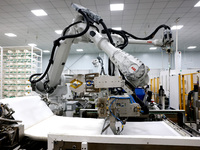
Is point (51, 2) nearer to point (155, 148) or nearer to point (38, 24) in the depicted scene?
point (38, 24)

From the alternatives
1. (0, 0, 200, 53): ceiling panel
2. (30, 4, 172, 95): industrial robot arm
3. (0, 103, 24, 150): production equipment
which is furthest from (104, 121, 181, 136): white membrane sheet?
(0, 0, 200, 53): ceiling panel

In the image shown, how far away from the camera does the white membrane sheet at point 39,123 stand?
1.75 m

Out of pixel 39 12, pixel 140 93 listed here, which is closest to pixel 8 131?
pixel 140 93

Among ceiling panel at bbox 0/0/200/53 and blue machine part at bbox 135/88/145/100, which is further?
ceiling panel at bbox 0/0/200/53

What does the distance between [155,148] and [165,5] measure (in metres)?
6.16

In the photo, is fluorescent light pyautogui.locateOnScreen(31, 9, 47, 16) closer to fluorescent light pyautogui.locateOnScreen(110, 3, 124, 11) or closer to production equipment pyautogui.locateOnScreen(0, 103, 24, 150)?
fluorescent light pyautogui.locateOnScreen(110, 3, 124, 11)

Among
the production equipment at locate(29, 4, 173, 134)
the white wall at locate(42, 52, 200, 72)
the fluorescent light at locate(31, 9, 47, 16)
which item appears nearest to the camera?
the production equipment at locate(29, 4, 173, 134)

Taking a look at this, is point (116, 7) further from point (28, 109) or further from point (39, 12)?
point (28, 109)

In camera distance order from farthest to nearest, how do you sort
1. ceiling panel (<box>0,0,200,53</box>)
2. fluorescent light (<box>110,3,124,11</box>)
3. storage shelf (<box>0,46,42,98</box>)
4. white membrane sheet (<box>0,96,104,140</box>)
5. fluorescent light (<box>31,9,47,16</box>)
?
1. storage shelf (<box>0,46,42,98</box>)
2. fluorescent light (<box>31,9,47,16</box>)
3. fluorescent light (<box>110,3,124,11</box>)
4. ceiling panel (<box>0,0,200,53</box>)
5. white membrane sheet (<box>0,96,104,140</box>)

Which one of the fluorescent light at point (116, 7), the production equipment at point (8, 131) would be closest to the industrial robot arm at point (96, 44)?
the production equipment at point (8, 131)

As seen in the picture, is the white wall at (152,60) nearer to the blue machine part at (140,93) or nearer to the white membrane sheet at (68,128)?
the white membrane sheet at (68,128)

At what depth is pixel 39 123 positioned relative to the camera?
2.12 m

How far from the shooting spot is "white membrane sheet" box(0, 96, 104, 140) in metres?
1.75

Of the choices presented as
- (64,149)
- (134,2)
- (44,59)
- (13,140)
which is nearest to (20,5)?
(134,2)
